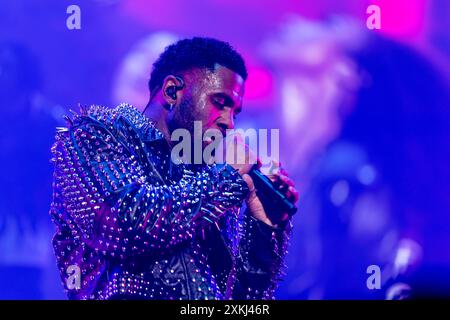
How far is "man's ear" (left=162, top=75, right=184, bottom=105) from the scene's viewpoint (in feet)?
8.52

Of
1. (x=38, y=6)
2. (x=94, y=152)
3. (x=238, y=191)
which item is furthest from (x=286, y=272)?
(x=38, y=6)

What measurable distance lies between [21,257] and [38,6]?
1.06 meters

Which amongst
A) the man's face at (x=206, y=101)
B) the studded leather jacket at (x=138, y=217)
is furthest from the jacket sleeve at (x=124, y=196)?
the man's face at (x=206, y=101)

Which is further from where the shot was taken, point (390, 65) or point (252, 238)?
point (390, 65)

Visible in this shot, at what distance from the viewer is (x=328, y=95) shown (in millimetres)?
2807

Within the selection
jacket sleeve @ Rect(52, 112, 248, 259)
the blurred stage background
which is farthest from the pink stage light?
jacket sleeve @ Rect(52, 112, 248, 259)

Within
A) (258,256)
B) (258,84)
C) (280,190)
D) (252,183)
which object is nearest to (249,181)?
(252,183)

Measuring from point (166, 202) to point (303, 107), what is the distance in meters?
0.81

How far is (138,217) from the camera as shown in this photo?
2287 millimetres

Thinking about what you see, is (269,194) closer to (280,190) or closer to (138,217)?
(280,190)

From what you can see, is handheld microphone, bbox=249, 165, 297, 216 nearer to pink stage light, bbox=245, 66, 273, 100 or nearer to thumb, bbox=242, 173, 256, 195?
thumb, bbox=242, 173, 256, 195

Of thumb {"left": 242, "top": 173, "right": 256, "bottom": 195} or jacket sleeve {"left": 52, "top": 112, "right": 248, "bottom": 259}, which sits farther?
thumb {"left": 242, "top": 173, "right": 256, "bottom": 195}

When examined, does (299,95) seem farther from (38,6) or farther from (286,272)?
(38,6)

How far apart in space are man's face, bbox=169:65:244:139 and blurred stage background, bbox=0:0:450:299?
0.15m
